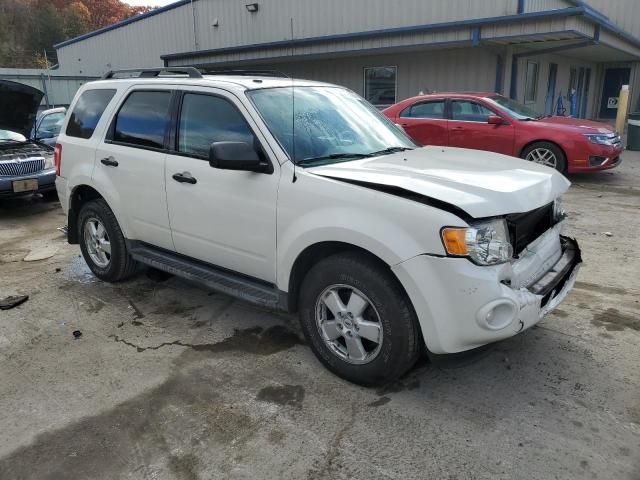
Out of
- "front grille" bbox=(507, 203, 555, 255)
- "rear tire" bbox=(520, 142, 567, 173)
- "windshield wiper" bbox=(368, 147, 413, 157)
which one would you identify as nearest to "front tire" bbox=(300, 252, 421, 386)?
"front grille" bbox=(507, 203, 555, 255)

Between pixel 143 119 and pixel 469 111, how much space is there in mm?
7205

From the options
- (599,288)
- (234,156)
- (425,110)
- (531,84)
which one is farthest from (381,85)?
(234,156)

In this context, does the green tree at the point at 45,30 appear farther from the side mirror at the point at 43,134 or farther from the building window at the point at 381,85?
the side mirror at the point at 43,134

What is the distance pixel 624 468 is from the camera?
101 inches

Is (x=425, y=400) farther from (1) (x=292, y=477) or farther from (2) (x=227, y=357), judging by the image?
(2) (x=227, y=357)

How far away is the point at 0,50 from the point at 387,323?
192ft

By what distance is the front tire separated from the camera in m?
2.93

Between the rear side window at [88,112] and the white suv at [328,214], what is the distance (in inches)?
0.9

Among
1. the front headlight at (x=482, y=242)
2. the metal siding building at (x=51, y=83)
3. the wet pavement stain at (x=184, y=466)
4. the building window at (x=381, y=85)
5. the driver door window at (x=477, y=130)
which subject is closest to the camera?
the wet pavement stain at (x=184, y=466)

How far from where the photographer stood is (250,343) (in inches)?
153

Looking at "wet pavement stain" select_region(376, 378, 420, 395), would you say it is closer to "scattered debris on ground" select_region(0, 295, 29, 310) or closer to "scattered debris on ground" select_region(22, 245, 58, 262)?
"scattered debris on ground" select_region(0, 295, 29, 310)

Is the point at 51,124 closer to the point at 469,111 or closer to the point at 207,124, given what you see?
the point at 469,111

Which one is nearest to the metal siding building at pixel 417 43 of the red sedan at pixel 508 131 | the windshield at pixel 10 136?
the red sedan at pixel 508 131

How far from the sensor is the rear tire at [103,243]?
4.77m
